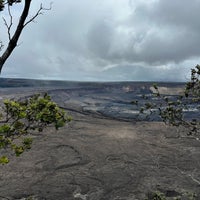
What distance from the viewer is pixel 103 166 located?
39531mm

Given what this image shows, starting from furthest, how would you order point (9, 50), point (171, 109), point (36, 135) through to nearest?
point (36, 135), point (171, 109), point (9, 50)

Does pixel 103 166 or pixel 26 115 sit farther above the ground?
pixel 26 115

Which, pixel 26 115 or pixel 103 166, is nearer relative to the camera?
pixel 26 115

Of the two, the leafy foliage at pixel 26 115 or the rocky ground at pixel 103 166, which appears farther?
the rocky ground at pixel 103 166

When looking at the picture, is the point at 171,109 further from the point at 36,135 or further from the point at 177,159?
the point at 36,135

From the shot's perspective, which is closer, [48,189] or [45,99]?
[45,99]

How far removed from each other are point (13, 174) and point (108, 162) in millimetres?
10202

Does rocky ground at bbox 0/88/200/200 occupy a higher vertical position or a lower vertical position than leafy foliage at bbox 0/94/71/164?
lower

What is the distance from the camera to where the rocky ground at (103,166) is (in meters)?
31.8

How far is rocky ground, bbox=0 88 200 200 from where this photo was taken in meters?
31.8

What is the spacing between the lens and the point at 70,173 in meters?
36.6

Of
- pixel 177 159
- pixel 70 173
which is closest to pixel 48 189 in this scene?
pixel 70 173

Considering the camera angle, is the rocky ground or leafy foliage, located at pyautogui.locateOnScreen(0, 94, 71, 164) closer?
leafy foliage, located at pyautogui.locateOnScreen(0, 94, 71, 164)

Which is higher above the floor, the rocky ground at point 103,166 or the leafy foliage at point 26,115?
the leafy foliage at point 26,115
